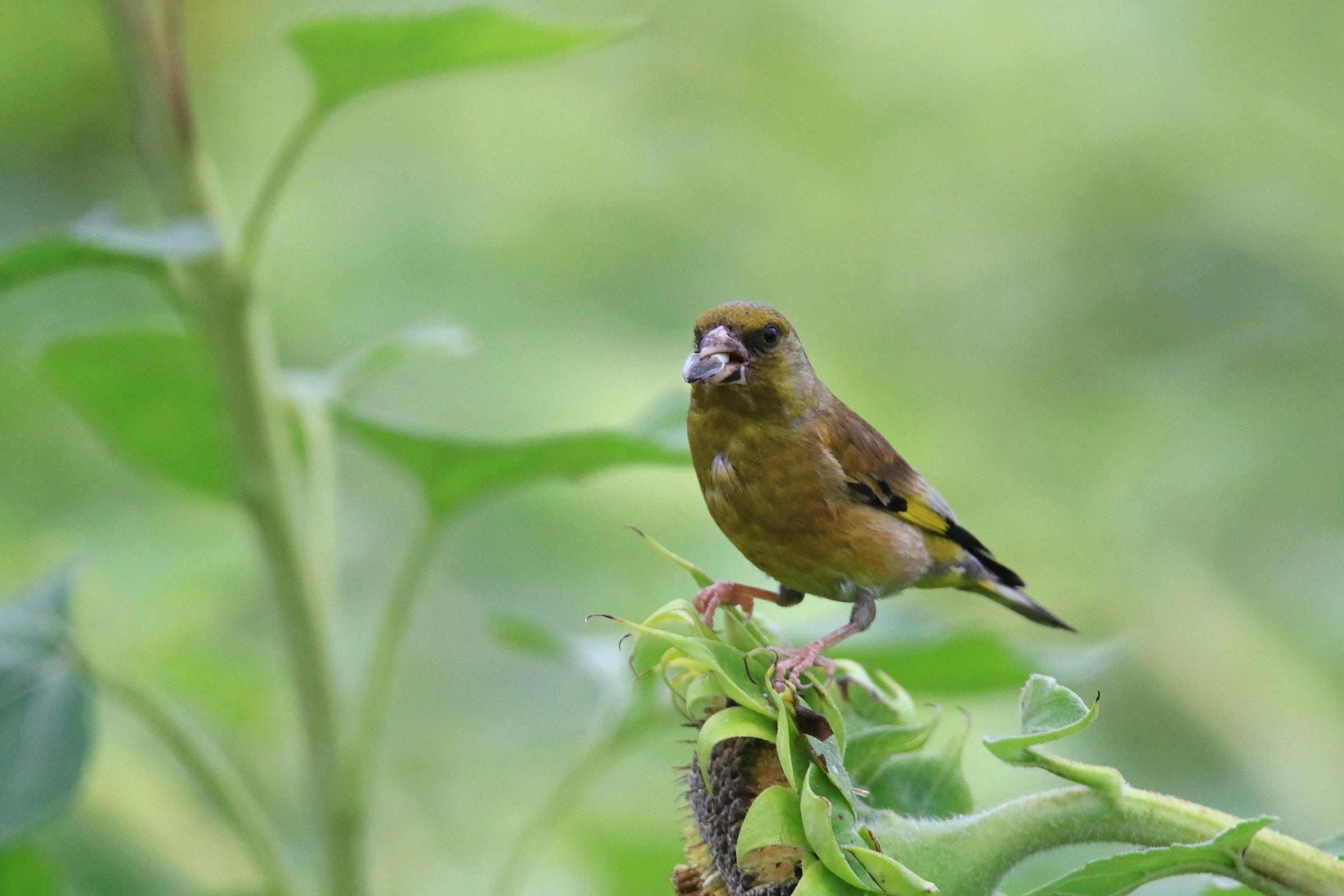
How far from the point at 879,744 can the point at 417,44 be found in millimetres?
1484

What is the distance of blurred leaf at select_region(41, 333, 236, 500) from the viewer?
2.93m

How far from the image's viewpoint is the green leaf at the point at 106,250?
2188 mm

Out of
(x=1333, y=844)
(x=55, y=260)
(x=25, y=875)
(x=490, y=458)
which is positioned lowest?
(x=25, y=875)

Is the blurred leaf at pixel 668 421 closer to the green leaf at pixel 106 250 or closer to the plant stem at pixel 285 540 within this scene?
the plant stem at pixel 285 540

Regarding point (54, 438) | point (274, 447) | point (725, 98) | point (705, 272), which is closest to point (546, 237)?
point (705, 272)

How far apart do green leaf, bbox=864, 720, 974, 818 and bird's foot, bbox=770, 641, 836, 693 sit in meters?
0.16

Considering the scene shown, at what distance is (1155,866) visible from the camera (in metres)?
1.42

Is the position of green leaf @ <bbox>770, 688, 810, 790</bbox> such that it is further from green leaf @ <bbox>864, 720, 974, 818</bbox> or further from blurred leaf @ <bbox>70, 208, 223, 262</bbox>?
blurred leaf @ <bbox>70, 208, 223, 262</bbox>

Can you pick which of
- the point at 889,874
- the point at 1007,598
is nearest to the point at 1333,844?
the point at 889,874

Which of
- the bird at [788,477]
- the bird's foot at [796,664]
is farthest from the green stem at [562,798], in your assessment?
the bird's foot at [796,664]

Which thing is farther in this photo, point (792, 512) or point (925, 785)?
point (792, 512)

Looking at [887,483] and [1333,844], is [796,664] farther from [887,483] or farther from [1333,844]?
[887,483]

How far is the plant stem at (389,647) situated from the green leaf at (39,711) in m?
0.55

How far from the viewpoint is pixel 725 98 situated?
7523 millimetres
